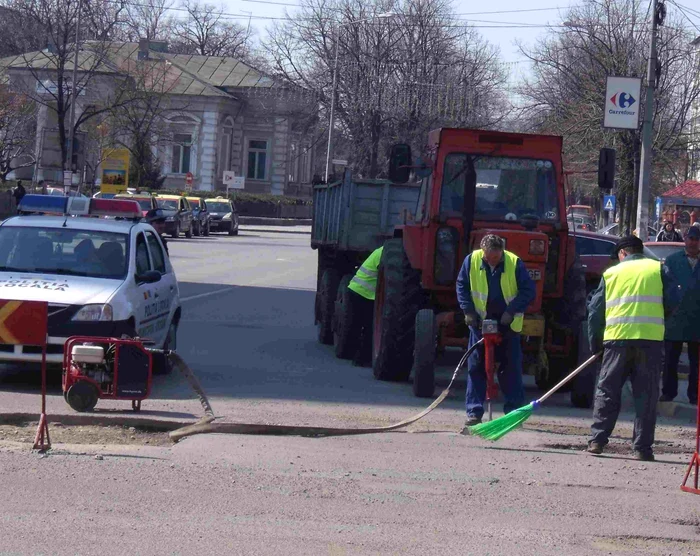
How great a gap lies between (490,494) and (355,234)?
8887 millimetres

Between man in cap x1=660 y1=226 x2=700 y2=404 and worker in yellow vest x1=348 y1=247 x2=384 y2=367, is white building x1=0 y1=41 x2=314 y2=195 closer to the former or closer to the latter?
worker in yellow vest x1=348 y1=247 x2=384 y2=367

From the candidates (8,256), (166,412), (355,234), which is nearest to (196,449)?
(166,412)

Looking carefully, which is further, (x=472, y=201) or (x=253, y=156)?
(x=253, y=156)

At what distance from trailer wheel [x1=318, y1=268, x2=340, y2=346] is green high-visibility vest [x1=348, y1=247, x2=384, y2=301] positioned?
2.79 m

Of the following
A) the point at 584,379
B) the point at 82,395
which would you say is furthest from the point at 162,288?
the point at 584,379

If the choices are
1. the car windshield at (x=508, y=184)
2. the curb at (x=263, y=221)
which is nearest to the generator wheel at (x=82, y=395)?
the car windshield at (x=508, y=184)

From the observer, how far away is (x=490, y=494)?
289 inches

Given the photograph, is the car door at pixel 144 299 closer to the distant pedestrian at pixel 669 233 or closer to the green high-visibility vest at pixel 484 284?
the green high-visibility vest at pixel 484 284

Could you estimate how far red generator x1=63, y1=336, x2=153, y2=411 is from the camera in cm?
935

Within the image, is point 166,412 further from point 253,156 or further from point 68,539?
point 253,156

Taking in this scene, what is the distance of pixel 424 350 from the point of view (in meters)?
11.2

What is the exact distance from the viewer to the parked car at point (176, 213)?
46.7m

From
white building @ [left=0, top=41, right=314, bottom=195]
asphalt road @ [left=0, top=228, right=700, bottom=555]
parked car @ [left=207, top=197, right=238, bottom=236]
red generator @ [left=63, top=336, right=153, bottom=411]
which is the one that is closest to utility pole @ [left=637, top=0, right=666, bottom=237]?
asphalt road @ [left=0, top=228, right=700, bottom=555]

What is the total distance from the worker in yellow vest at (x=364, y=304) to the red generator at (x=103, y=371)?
433cm
